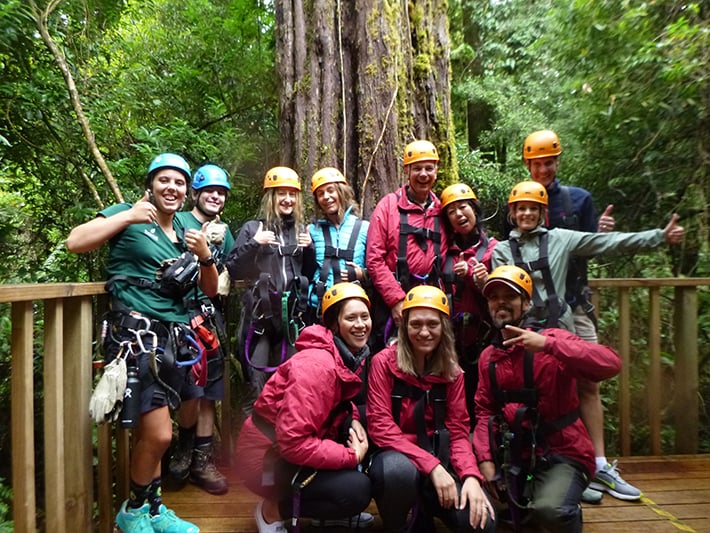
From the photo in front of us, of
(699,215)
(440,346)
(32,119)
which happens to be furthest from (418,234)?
(699,215)

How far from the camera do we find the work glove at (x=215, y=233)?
3459mm

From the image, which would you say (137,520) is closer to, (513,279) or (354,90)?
(513,279)

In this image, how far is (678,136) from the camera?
18.4ft

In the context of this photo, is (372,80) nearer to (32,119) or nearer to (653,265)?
(32,119)

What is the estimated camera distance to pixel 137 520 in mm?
2574

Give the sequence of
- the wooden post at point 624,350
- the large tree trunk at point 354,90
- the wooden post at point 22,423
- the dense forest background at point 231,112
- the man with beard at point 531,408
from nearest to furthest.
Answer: the wooden post at point 22,423, the man with beard at point 531,408, the wooden post at point 624,350, the large tree trunk at point 354,90, the dense forest background at point 231,112

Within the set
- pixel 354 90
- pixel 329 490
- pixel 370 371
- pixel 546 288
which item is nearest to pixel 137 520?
pixel 329 490

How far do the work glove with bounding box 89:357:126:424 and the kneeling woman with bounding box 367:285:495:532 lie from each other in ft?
4.34

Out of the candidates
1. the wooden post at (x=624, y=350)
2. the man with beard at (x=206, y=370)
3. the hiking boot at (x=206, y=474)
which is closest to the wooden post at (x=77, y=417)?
the man with beard at (x=206, y=370)

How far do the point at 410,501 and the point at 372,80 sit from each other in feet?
10.9

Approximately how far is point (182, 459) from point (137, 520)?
32.1 inches

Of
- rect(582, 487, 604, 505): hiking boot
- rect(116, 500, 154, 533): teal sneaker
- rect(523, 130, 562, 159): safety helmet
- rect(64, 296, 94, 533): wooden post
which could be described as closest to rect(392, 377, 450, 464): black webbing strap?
rect(582, 487, 604, 505): hiking boot

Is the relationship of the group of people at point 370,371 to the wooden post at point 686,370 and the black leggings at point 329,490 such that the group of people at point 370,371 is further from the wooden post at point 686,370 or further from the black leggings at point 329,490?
the wooden post at point 686,370

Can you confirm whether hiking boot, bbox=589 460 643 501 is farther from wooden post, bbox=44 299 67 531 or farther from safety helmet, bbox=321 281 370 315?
wooden post, bbox=44 299 67 531
